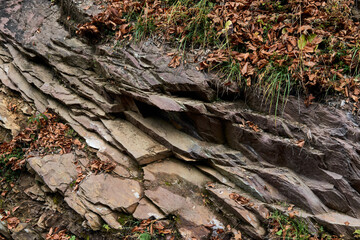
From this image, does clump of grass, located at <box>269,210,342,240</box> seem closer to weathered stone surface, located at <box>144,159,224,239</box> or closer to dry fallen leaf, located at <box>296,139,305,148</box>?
weathered stone surface, located at <box>144,159,224,239</box>

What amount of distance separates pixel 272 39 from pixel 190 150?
7.76 ft

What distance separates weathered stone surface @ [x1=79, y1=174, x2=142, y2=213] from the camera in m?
4.11

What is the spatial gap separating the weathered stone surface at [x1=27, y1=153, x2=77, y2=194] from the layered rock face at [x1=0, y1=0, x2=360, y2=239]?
0.02 meters

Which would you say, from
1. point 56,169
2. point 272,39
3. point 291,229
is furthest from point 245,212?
point 56,169

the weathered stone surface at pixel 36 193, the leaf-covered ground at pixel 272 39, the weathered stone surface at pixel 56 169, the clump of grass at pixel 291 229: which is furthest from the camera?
the weathered stone surface at pixel 36 193

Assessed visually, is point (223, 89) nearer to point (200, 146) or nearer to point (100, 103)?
point (200, 146)

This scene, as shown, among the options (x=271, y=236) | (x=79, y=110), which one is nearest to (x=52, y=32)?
(x=79, y=110)

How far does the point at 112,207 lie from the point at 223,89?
269cm

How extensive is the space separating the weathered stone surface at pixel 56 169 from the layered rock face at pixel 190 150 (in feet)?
0.06

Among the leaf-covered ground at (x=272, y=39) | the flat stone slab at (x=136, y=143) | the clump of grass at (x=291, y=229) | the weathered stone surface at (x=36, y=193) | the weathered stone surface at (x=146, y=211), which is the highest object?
the leaf-covered ground at (x=272, y=39)

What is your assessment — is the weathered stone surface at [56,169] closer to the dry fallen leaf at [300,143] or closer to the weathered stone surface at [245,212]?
the weathered stone surface at [245,212]

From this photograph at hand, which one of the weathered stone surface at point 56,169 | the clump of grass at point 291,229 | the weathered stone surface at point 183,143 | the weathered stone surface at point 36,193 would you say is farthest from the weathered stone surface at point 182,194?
the weathered stone surface at point 36,193

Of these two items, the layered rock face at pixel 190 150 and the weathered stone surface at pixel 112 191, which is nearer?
the layered rock face at pixel 190 150

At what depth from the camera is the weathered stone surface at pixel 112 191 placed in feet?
13.5
